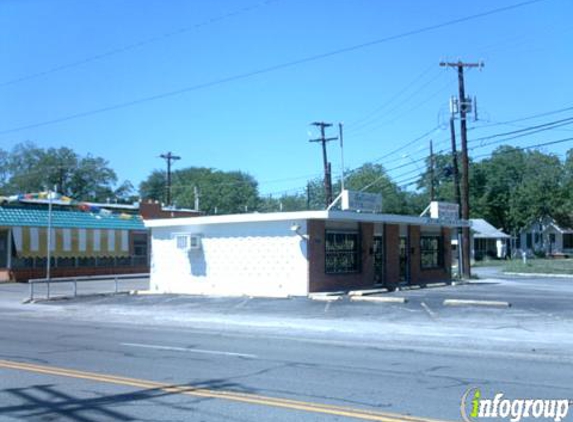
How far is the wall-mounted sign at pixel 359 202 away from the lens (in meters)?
28.8

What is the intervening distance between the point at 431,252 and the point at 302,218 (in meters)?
9.94

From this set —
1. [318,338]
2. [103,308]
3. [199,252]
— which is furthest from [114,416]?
[199,252]

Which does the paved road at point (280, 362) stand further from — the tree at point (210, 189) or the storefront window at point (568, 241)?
the tree at point (210, 189)

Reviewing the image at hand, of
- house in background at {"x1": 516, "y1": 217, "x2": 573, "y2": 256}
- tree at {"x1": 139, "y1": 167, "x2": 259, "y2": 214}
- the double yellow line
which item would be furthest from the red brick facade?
tree at {"x1": 139, "y1": 167, "x2": 259, "y2": 214}

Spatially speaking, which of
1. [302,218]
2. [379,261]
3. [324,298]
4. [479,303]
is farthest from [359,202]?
[479,303]

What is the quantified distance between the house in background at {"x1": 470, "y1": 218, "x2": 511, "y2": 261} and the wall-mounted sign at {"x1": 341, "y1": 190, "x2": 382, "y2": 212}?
166 ft

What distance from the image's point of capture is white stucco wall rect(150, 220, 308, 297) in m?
27.4

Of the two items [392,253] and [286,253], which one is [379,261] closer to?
[392,253]

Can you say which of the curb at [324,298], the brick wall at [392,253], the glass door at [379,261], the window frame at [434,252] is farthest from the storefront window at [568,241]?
the curb at [324,298]

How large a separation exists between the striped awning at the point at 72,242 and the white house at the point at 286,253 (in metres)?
14.8

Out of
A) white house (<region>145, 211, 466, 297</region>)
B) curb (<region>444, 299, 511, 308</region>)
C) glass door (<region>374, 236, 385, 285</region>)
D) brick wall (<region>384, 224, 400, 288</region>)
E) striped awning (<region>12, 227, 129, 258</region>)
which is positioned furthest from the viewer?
striped awning (<region>12, 227, 129, 258</region>)

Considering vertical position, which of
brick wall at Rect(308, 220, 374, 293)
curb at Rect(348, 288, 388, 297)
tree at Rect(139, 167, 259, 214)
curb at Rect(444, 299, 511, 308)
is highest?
tree at Rect(139, 167, 259, 214)

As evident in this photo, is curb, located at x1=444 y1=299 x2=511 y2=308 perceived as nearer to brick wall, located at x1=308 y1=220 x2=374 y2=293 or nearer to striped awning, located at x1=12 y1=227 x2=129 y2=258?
brick wall, located at x1=308 y1=220 x2=374 y2=293

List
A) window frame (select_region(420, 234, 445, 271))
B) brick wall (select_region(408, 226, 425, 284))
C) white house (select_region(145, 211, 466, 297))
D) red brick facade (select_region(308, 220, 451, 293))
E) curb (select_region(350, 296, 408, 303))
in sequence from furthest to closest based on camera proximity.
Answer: window frame (select_region(420, 234, 445, 271)) < brick wall (select_region(408, 226, 425, 284)) < white house (select_region(145, 211, 466, 297)) < red brick facade (select_region(308, 220, 451, 293)) < curb (select_region(350, 296, 408, 303))
